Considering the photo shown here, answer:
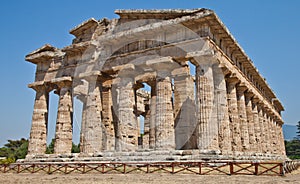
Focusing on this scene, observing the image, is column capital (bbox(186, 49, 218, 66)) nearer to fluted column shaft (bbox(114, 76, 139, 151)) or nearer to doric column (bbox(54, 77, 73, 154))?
fluted column shaft (bbox(114, 76, 139, 151))

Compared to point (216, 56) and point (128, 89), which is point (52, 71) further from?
point (216, 56)

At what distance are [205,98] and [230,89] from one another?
5.58 metres

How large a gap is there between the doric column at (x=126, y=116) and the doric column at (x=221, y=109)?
20.9ft

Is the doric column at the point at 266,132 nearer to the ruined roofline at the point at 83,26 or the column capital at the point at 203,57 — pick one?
the column capital at the point at 203,57

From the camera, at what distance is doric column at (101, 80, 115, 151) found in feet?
86.5

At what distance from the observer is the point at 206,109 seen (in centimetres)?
2050

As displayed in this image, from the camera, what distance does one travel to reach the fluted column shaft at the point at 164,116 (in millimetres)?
21172

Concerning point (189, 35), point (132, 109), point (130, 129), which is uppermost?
point (189, 35)

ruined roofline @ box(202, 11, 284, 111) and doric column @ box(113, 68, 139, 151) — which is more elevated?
ruined roofline @ box(202, 11, 284, 111)

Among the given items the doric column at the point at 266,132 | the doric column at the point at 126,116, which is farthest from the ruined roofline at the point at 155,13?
the doric column at the point at 266,132

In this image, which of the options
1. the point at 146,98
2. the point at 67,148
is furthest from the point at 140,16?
the point at 146,98

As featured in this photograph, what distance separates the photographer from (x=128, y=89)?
78.9 feet

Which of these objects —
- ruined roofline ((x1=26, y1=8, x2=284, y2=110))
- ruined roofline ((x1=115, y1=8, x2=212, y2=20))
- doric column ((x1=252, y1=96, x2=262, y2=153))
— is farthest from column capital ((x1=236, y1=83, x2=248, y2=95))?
ruined roofline ((x1=115, y1=8, x2=212, y2=20))

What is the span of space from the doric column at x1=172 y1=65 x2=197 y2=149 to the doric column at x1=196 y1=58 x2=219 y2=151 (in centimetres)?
255
